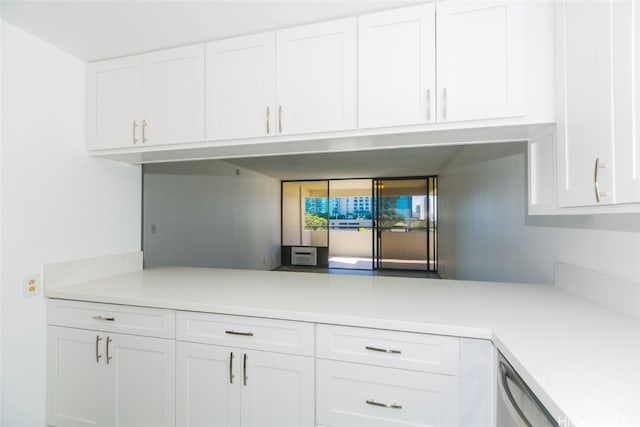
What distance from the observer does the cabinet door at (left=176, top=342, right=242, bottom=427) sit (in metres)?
1.36

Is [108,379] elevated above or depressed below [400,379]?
below

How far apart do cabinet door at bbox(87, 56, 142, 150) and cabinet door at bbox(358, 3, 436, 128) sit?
128 cm

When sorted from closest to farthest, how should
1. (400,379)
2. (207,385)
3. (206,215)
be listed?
(400,379), (207,385), (206,215)

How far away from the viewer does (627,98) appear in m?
0.82

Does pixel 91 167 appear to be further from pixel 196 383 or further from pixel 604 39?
pixel 604 39

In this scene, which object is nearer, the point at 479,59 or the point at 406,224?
the point at 479,59

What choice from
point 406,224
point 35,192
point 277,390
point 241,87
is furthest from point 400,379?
point 406,224

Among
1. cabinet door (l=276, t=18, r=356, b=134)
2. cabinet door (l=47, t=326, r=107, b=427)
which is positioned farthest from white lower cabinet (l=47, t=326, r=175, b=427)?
cabinet door (l=276, t=18, r=356, b=134)

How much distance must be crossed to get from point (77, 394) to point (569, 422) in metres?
2.13

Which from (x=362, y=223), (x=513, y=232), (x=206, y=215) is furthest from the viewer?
(x=362, y=223)

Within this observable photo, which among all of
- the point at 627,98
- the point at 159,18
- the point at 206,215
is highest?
the point at 159,18

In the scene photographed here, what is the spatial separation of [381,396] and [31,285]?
1.86m

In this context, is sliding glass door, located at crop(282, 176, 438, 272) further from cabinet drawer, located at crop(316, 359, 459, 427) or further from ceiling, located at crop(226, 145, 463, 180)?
cabinet drawer, located at crop(316, 359, 459, 427)

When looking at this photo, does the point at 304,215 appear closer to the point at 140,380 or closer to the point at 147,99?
the point at 147,99
